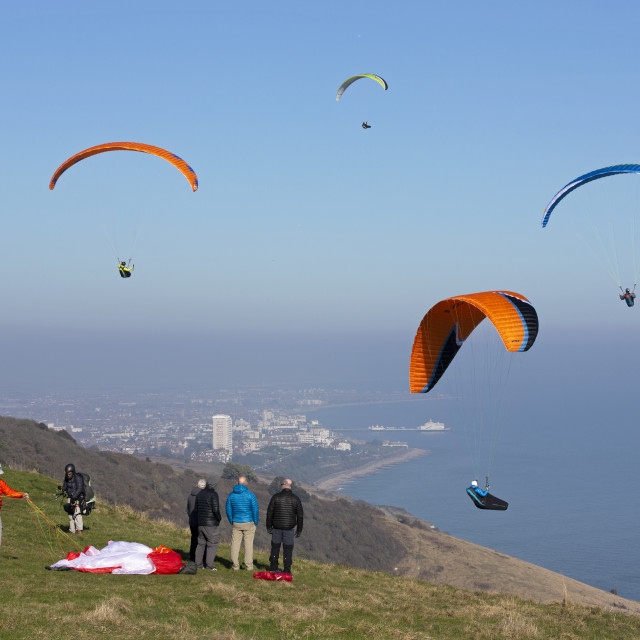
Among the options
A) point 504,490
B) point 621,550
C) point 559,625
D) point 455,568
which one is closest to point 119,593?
point 559,625

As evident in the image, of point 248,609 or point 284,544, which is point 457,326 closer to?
point 284,544

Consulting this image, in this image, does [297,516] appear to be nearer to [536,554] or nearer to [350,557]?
[350,557]

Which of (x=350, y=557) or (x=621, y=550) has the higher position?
(x=350, y=557)

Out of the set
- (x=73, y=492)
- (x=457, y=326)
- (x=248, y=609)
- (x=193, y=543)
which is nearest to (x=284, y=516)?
(x=193, y=543)

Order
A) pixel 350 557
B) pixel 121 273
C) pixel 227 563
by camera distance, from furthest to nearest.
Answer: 1. pixel 350 557
2. pixel 121 273
3. pixel 227 563

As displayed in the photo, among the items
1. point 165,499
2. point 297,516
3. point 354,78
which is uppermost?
point 354,78
